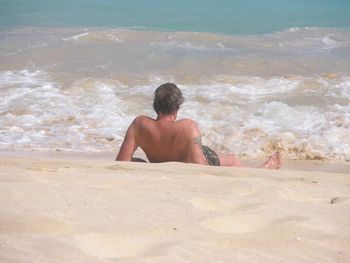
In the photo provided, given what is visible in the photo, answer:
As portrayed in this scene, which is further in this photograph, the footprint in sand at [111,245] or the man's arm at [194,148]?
the man's arm at [194,148]

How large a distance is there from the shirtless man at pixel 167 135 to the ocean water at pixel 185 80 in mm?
1733

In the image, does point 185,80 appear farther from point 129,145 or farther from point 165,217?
point 165,217

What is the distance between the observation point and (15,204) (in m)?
3.07

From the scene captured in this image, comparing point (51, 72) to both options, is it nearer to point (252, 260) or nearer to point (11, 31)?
point (11, 31)

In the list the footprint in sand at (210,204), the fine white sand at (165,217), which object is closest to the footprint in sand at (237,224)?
the fine white sand at (165,217)

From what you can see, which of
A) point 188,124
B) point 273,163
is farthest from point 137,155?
point 188,124

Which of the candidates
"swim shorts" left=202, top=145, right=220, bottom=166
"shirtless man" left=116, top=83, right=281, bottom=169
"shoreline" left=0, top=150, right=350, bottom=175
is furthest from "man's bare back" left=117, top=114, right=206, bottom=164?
"shoreline" left=0, top=150, right=350, bottom=175

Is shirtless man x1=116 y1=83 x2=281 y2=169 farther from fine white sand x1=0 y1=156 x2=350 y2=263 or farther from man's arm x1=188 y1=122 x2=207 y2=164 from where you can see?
fine white sand x1=0 y1=156 x2=350 y2=263

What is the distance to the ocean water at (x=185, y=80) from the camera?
720 centimetres

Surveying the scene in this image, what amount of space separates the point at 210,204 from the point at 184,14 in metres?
19.8

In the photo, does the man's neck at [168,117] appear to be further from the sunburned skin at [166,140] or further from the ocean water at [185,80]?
the ocean water at [185,80]

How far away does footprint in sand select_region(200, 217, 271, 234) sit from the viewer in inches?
114

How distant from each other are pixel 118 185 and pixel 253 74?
7756 mm

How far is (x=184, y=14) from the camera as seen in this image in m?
22.7
